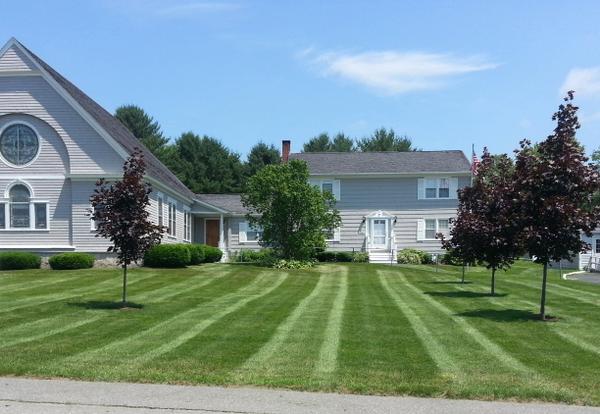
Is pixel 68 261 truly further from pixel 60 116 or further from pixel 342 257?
pixel 342 257

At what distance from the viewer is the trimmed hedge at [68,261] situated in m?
27.7

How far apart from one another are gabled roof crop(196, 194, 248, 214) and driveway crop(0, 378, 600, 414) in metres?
34.6

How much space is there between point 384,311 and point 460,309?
78.5 inches

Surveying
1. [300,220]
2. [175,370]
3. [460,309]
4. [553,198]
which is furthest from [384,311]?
[300,220]

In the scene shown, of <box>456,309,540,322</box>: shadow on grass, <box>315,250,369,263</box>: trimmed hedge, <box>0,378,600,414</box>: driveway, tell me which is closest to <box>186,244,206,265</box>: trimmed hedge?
<box>315,250,369,263</box>: trimmed hedge

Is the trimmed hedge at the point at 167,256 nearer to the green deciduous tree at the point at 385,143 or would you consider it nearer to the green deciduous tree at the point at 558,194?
the green deciduous tree at the point at 558,194

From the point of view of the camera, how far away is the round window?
29.5 meters

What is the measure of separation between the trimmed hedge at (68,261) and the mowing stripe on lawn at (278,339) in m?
12.9

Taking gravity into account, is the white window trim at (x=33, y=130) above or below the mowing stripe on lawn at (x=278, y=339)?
above

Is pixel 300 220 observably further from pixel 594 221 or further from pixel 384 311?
pixel 594 221

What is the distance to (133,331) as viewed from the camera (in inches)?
503

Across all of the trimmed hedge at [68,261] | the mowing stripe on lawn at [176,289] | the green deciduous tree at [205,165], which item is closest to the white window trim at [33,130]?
the trimmed hedge at [68,261]

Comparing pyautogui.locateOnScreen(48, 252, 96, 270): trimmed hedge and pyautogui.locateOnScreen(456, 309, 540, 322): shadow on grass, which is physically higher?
pyautogui.locateOnScreen(48, 252, 96, 270): trimmed hedge

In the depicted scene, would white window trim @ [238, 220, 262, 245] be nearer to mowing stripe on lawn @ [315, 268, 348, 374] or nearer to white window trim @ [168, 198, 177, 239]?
white window trim @ [168, 198, 177, 239]
